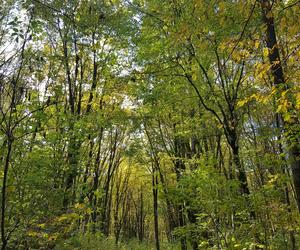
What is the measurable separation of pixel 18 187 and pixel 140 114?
33.6 feet

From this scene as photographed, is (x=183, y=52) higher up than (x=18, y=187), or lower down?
higher up

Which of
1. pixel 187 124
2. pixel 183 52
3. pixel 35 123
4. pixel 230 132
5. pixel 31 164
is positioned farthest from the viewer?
pixel 187 124

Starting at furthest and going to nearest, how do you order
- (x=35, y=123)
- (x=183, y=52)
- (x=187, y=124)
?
(x=187, y=124) → (x=183, y=52) → (x=35, y=123)

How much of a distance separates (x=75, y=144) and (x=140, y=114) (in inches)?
329

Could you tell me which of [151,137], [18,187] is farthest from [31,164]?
[151,137]

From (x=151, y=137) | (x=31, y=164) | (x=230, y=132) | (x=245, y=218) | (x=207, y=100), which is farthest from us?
(x=151, y=137)

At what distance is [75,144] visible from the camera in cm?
732

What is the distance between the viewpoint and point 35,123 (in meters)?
5.57

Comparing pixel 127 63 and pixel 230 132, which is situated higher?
pixel 127 63

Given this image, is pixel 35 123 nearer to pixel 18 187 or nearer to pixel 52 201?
pixel 18 187

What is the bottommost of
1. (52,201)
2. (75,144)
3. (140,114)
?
(52,201)

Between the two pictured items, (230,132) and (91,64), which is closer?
(230,132)

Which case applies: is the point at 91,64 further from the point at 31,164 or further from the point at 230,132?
the point at 31,164

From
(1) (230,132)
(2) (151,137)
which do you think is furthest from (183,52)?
(2) (151,137)
